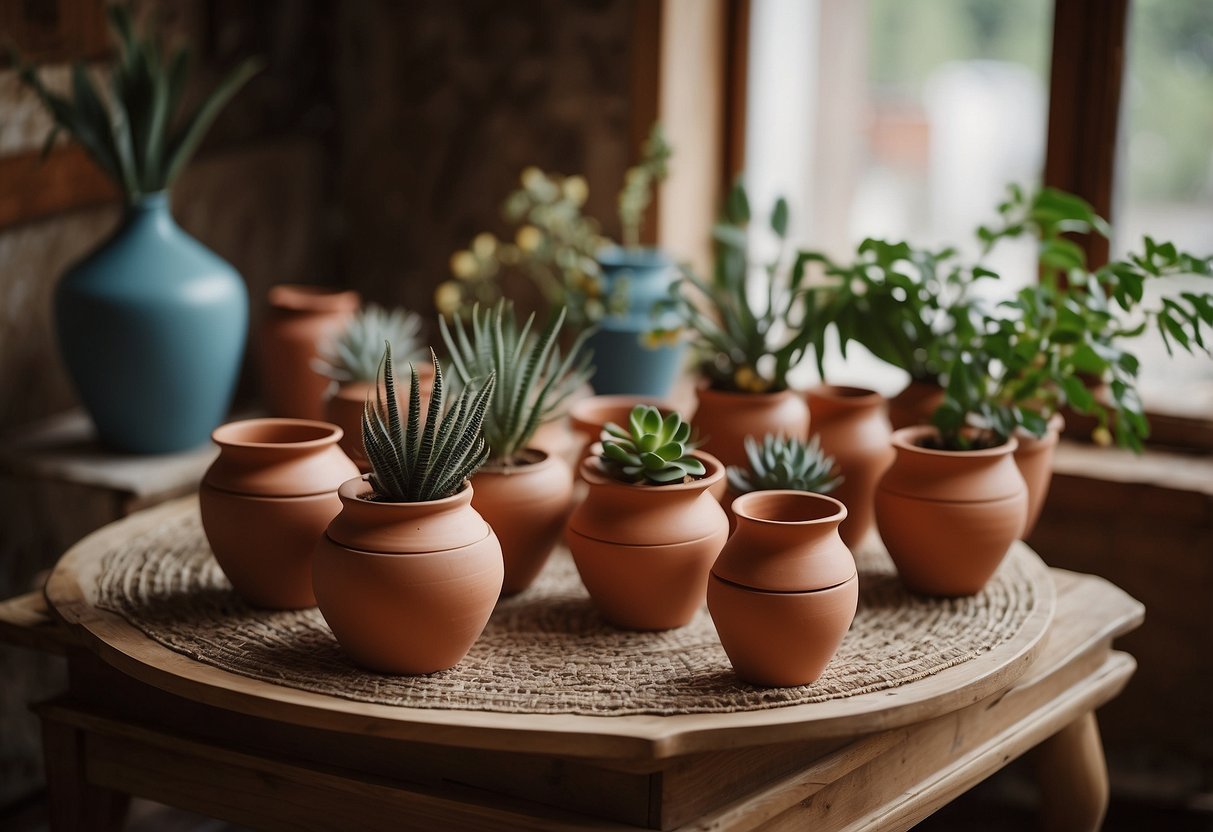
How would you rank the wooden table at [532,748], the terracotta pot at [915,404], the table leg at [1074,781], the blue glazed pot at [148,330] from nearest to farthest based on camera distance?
the wooden table at [532,748], the table leg at [1074,781], the terracotta pot at [915,404], the blue glazed pot at [148,330]

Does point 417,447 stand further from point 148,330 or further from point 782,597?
point 148,330

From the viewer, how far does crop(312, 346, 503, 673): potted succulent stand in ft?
4.47

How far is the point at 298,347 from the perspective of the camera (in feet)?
7.44

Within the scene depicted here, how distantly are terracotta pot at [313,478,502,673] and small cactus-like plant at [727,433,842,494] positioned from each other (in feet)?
1.25

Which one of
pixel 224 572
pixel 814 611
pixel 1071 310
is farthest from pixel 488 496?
pixel 1071 310

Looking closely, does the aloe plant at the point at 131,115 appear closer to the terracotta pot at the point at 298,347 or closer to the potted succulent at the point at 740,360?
the terracotta pot at the point at 298,347

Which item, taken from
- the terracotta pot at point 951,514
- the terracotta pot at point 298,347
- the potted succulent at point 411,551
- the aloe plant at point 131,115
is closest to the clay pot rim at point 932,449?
the terracotta pot at point 951,514

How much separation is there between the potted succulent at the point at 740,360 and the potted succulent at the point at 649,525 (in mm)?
242

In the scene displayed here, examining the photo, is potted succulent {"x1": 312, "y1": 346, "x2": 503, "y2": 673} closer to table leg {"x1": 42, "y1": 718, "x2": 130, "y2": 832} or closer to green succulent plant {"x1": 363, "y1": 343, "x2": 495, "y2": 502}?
green succulent plant {"x1": 363, "y1": 343, "x2": 495, "y2": 502}

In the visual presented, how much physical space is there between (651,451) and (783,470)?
0.19m

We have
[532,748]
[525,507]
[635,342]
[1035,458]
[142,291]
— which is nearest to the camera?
[532,748]

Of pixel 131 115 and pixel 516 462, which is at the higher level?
pixel 131 115

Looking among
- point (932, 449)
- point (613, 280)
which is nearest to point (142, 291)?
point (613, 280)

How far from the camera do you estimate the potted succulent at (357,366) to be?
1840 mm
